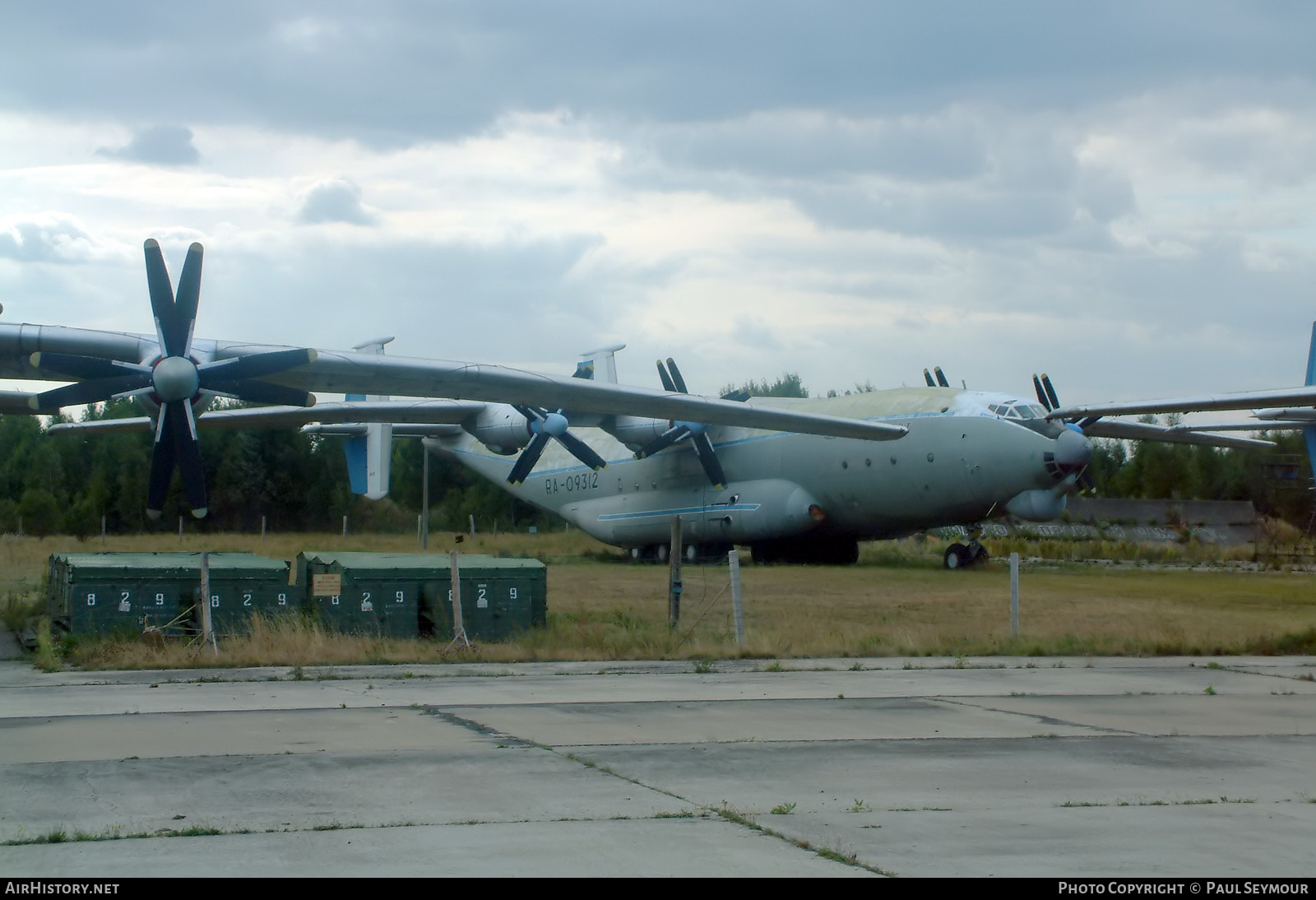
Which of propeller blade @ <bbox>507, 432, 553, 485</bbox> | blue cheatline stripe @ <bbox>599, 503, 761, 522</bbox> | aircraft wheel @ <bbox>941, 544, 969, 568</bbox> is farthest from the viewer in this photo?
blue cheatline stripe @ <bbox>599, 503, 761, 522</bbox>

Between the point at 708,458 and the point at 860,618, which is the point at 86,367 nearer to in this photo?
the point at 860,618

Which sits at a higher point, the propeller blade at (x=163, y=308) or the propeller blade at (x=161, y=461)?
the propeller blade at (x=163, y=308)

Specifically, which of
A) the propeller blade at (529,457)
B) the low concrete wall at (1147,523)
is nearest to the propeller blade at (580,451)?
the propeller blade at (529,457)

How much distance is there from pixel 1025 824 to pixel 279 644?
1003 cm

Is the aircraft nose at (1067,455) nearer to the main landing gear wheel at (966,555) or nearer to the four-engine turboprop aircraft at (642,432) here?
the four-engine turboprop aircraft at (642,432)

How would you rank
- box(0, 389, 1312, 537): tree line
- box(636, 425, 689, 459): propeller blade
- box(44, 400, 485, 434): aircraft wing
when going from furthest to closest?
box(0, 389, 1312, 537): tree line < box(636, 425, 689, 459): propeller blade < box(44, 400, 485, 434): aircraft wing

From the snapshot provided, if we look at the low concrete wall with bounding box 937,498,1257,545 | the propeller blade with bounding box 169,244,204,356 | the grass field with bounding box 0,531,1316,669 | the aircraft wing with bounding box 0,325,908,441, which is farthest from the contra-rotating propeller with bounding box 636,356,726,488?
the propeller blade with bounding box 169,244,204,356

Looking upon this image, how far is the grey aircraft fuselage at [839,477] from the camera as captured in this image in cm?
2898

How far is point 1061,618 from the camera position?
778 inches

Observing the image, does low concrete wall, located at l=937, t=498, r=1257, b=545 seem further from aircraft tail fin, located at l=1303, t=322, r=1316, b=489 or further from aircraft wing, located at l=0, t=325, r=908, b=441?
aircraft wing, located at l=0, t=325, r=908, b=441

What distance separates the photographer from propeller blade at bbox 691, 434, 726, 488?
34.3 metres

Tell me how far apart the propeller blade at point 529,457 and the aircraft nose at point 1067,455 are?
1147cm

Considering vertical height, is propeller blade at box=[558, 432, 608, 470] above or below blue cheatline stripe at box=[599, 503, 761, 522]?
above

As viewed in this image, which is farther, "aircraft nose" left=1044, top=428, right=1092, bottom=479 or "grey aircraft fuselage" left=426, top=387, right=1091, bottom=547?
"grey aircraft fuselage" left=426, top=387, right=1091, bottom=547
